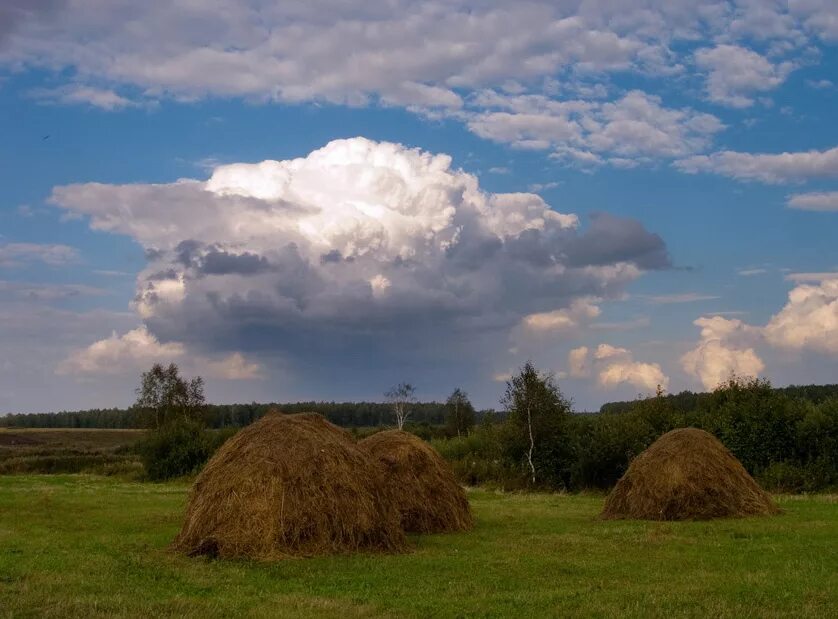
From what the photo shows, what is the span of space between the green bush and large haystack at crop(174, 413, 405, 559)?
3604 cm

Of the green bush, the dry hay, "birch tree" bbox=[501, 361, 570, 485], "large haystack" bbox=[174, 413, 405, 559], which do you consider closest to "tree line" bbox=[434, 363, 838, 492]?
"birch tree" bbox=[501, 361, 570, 485]

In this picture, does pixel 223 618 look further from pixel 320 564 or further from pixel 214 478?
pixel 214 478

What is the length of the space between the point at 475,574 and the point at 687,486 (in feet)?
37.6

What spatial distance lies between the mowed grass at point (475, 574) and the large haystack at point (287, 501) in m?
0.74

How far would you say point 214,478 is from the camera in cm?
1933

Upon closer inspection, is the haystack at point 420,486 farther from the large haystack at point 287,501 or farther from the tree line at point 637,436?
the tree line at point 637,436

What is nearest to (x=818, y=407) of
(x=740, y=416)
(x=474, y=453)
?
(x=740, y=416)

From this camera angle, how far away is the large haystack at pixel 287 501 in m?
18.1

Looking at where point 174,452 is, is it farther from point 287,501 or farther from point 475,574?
point 475,574

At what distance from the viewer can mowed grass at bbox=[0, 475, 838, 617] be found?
12465mm

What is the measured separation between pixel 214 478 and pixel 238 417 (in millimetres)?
158133

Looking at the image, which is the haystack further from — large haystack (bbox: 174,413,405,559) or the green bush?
the green bush

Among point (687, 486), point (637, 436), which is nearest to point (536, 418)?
point (637, 436)

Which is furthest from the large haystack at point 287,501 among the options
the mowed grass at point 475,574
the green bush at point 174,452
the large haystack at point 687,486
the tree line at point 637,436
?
the green bush at point 174,452
